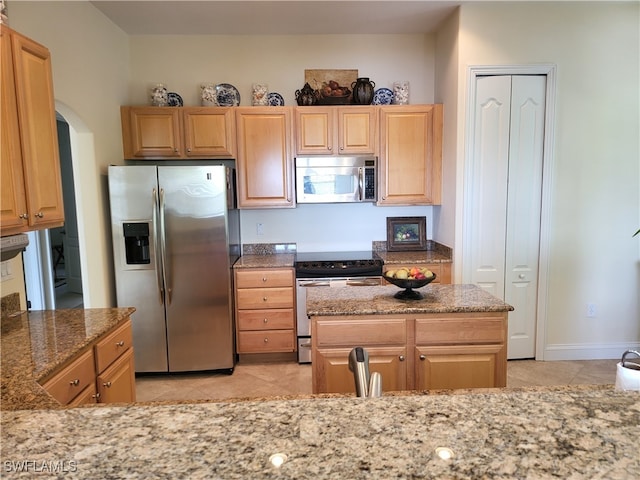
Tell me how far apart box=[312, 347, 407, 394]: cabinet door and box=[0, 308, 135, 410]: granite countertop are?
42.1 inches

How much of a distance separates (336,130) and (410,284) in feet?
6.51

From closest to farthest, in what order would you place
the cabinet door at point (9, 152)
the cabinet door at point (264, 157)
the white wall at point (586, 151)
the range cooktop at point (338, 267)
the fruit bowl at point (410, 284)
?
1. the cabinet door at point (9, 152)
2. the fruit bowl at point (410, 284)
3. the white wall at point (586, 151)
4. the range cooktop at point (338, 267)
5. the cabinet door at point (264, 157)

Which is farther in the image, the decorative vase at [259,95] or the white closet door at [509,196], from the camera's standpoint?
the decorative vase at [259,95]

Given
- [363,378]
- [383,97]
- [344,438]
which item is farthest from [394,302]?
[383,97]

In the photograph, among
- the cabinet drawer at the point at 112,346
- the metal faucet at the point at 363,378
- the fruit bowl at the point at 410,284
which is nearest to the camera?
the metal faucet at the point at 363,378

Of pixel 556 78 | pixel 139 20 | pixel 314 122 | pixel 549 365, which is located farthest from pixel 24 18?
pixel 549 365

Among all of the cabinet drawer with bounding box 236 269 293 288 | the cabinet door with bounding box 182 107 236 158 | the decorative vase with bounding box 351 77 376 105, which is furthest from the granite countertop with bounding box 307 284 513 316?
the decorative vase with bounding box 351 77 376 105

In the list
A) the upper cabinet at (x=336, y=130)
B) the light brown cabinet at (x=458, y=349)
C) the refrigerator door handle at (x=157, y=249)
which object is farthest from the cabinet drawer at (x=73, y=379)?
the upper cabinet at (x=336, y=130)

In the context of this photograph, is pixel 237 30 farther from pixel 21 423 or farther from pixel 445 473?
pixel 445 473

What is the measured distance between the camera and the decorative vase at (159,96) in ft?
12.0

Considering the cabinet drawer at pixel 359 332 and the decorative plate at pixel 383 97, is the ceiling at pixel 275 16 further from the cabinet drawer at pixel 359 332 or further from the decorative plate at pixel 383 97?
the cabinet drawer at pixel 359 332

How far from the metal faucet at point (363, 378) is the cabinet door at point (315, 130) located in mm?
2827

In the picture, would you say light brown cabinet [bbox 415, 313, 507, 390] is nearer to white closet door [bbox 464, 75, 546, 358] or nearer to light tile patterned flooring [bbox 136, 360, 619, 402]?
light tile patterned flooring [bbox 136, 360, 619, 402]

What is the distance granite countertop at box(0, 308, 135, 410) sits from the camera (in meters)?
1.30
